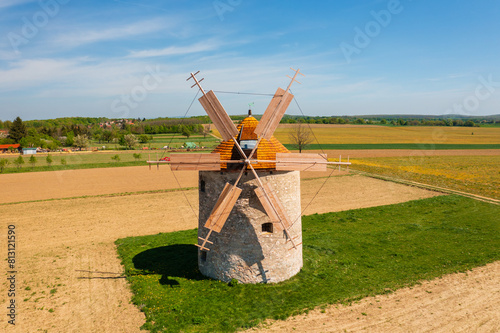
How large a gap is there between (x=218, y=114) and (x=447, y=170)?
141ft

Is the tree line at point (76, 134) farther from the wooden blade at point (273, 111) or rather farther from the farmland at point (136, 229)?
the wooden blade at point (273, 111)

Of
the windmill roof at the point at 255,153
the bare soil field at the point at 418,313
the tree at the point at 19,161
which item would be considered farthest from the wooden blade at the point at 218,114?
the tree at the point at 19,161

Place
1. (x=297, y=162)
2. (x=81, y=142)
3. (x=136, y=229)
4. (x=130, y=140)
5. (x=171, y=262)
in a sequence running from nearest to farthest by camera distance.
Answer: (x=297, y=162)
(x=171, y=262)
(x=136, y=229)
(x=81, y=142)
(x=130, y=140)

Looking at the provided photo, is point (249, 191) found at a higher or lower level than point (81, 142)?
lower

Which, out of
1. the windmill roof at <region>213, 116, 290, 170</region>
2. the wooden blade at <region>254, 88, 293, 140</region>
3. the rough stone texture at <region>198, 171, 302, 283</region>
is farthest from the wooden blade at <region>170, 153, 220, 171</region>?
the wooden blade at <region>254, 88, 293, 140</region>

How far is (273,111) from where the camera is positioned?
13.4 meters

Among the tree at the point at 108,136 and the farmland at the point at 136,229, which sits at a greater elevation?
the tree at the point at 108,136

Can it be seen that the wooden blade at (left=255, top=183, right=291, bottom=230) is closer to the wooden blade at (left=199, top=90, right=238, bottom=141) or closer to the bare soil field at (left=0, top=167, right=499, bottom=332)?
the wooden blade at (left=199, top=90, right=238, bottom=141)

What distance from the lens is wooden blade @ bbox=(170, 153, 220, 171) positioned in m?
13.4

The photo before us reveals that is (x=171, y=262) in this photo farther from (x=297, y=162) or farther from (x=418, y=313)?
(x=418, y=313)

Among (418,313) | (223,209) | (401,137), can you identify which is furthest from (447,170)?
(401,137)

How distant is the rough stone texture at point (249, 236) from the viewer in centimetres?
1358

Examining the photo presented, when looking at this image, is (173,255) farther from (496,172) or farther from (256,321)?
(496,172)

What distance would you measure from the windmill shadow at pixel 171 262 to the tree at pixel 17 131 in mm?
90849
